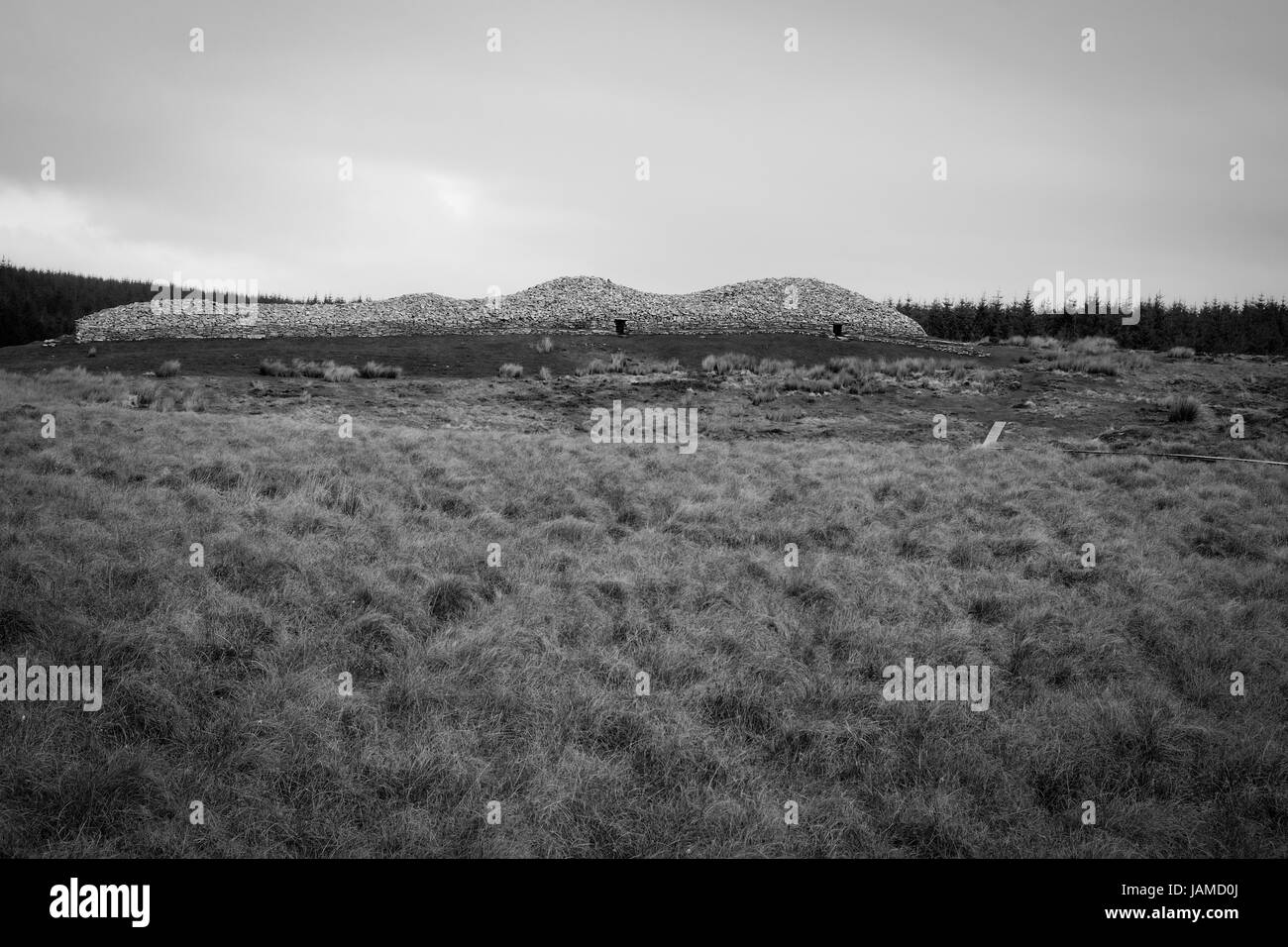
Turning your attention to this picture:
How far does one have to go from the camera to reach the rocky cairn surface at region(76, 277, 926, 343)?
116ft

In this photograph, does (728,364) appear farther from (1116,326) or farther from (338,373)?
(1116,326)

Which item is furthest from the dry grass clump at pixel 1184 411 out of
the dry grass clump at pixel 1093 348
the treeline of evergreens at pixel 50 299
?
the treeline of evergreens at pixel 50 299

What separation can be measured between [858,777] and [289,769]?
141 inches

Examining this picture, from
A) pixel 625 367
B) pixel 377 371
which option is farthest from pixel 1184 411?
pixel 377 371

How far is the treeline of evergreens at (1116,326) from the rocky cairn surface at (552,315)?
121 feet

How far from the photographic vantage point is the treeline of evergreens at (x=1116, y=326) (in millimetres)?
80625

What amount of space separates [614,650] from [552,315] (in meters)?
36.4

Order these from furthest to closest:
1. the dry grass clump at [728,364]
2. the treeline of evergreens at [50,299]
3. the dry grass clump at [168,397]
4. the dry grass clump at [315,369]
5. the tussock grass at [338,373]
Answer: the treeline of evergreens at [50,299] → the dry grass clump at [728,364] → the dry grass clump at [315,369] → the tussock grass at [338,373] → the dry grass clump at [168,397]

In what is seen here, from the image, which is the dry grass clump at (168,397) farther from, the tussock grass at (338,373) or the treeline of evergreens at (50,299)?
the treeline of evergreens at (50,299)

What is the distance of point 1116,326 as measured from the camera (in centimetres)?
8494

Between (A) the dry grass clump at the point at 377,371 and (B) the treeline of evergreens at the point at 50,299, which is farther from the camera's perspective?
Answer: (B) the treeline of evergreens at the point at 50,299
